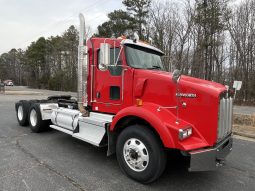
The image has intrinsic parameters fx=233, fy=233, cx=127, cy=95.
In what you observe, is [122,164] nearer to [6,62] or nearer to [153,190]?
[153,190]

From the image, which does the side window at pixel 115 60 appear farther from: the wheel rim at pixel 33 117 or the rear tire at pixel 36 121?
the wheel rim at pixel 33 117

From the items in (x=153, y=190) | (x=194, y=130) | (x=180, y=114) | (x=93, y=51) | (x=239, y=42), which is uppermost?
(x=239, y=42)

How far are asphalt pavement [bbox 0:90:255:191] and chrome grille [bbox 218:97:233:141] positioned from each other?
0.88m

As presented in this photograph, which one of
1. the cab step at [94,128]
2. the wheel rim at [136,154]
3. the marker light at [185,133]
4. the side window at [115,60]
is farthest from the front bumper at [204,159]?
the side window at [115,60]

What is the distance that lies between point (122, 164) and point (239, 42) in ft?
92.4

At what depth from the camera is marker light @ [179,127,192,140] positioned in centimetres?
351

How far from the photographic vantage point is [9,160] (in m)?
4.89

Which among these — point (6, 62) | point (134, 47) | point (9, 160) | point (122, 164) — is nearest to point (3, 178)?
point (9, 160)

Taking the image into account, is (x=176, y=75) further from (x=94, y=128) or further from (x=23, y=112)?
(x=23, y=112)

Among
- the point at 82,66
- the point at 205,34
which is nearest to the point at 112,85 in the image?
the point at 82,66

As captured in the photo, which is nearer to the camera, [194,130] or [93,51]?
[194,130]

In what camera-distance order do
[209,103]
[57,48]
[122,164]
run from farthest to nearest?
1. [57,48]
2. [122,164]
3. [209,103]

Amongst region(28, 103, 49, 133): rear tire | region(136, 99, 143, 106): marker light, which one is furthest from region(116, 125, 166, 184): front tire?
region(28, 103, 49, 133): rear tire

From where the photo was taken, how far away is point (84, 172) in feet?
14.2
